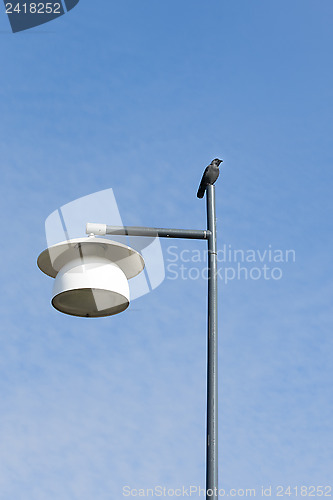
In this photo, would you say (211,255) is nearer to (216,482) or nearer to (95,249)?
(95,249)

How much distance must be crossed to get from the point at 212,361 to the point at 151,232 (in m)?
1.09

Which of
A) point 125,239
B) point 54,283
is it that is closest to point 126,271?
point 125,239

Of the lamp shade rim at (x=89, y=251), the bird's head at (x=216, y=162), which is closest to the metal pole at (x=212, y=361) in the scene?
the bird's head at (x=216, y=162)

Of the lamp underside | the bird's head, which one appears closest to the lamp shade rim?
the lamp underside

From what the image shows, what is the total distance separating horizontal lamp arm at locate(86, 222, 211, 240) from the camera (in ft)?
15.9

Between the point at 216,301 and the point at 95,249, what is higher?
the point at 95,249

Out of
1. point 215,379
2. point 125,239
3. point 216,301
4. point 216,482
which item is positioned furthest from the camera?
point 125,239

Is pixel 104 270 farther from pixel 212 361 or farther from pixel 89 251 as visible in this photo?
pixel 212 361

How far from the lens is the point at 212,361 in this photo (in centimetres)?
440

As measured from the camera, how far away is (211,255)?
189 inches

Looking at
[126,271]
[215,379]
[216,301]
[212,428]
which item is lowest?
[212,428]

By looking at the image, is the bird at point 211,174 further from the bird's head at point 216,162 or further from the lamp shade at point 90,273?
the lamp shade at point 90,273

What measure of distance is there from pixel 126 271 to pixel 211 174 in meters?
0.99

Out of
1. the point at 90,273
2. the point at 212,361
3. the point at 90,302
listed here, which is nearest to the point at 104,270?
the point at 90,273
